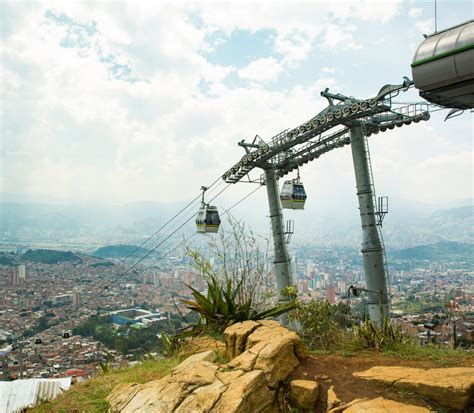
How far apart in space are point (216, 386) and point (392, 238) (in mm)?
113061

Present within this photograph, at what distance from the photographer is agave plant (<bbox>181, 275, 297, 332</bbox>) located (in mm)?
6801

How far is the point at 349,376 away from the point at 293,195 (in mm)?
10849

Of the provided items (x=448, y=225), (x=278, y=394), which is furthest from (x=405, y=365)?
(x=448, y=225)

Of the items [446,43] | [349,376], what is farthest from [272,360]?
[446,43]

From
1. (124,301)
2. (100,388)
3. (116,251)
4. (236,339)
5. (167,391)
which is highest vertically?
(116,251)

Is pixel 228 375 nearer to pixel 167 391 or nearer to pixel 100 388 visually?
pixel 167 391

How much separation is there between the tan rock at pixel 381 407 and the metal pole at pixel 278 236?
11919 millimetres

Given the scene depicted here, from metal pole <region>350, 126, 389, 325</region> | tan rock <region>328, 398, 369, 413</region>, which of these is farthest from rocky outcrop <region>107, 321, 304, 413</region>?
metal pole <region>350, 126, 389, 325</region>

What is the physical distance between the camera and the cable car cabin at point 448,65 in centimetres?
410

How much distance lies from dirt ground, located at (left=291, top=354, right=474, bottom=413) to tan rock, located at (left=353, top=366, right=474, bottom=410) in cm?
7

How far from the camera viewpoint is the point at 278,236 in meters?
15.9

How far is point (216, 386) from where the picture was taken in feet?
12.9

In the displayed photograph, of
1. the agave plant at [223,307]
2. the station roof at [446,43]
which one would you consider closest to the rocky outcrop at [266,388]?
the agave plant at [223,307]

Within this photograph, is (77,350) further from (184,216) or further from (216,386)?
(216,386)
